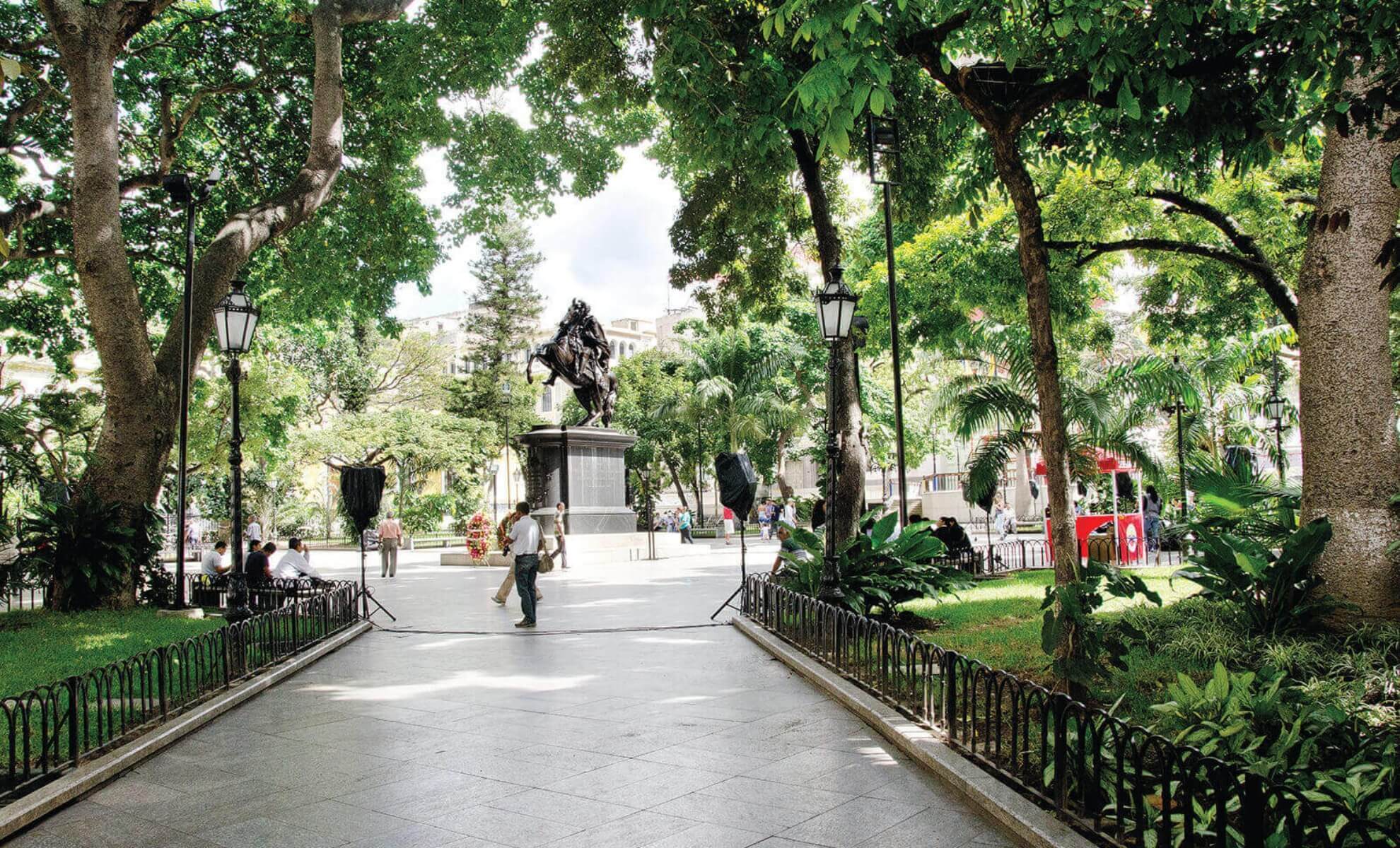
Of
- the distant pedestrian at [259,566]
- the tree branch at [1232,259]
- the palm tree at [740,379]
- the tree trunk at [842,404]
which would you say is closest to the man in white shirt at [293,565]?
the distant pedestrian at [259,566]

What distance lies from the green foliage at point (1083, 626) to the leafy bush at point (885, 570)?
174 inches

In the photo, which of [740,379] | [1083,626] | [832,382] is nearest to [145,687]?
[1083,626]

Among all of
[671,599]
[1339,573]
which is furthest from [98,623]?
[1339,573]

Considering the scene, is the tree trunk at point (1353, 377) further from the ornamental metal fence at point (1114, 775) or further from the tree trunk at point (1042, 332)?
the ornamental metal fence at point (1114, 775)

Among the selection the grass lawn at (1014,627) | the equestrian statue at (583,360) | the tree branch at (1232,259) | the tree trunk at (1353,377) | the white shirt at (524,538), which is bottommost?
the grass lawn at (1014,627)

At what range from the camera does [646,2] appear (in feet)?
29.6

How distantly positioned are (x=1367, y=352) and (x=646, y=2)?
21.6 feet

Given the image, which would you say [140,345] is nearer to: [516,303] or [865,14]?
[865,14]

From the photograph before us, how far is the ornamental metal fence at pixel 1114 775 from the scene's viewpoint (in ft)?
11.2

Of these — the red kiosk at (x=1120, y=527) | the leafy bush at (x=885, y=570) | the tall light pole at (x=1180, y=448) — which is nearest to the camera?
the leafy bush at (x=885, y=570)

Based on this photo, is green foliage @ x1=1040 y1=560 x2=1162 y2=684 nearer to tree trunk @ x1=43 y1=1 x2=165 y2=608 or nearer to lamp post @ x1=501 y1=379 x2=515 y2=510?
tree trunk @ x1=43 y1=1 x2=165 y2=608

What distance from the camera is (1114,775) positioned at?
15.9 feet

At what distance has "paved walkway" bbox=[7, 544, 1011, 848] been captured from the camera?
16.3 ft

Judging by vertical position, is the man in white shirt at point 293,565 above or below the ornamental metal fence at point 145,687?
above
